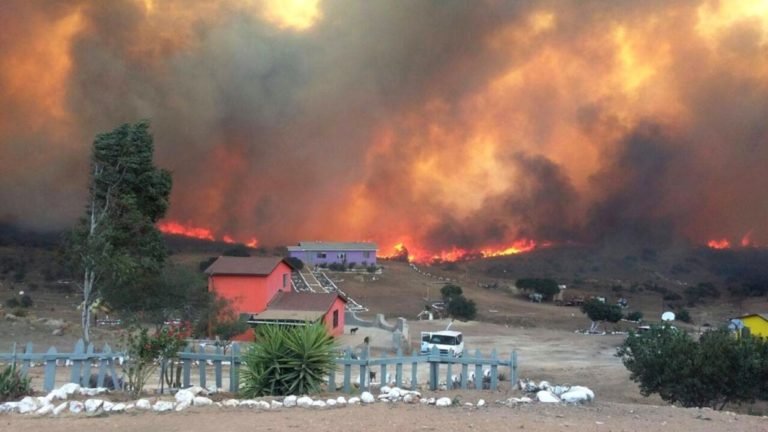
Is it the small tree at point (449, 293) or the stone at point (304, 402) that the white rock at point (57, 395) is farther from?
the small tree at point (449, 293)

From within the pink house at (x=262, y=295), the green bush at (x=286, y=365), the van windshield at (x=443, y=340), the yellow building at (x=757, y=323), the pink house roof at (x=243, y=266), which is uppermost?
the pink house roof at (x=243, y=266)

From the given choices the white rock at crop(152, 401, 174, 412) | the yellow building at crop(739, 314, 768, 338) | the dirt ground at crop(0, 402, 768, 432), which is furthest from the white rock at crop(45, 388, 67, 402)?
the yellow building at crop(739, 314, 768, 338)

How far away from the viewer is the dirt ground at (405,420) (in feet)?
29.0

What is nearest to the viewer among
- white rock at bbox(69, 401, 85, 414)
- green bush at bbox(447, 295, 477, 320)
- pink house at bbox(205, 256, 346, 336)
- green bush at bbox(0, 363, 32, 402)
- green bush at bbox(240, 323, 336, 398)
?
white rock at bbox(69, 401, 85, 414)

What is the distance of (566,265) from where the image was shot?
104m

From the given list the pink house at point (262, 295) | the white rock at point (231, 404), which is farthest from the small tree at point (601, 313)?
the white rock at point (231, 404)

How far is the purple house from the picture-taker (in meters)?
87.4

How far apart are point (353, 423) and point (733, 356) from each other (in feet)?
44.3

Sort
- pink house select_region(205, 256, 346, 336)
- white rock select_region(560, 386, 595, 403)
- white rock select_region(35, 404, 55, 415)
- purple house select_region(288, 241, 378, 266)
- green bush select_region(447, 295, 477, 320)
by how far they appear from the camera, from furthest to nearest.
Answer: purple house select_region(288, 241, 378, 266) < green bush select_region(447, 295, 477, 320) < pink house select_region(205, 256, 346, 336) < white rock select_region(560, 386, 595, 403) < white rock select_region(35, 404, 55, 415)

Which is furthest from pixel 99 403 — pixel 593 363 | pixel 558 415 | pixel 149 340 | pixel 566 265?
pixel 566 265

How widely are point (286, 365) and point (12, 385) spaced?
445cm

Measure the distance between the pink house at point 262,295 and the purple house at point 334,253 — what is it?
46679 mm

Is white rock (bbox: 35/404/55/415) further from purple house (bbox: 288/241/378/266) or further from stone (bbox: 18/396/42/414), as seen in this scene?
purple house (bbox: 288/241/378/266)

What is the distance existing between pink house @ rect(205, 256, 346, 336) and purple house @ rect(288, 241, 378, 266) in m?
46.7
